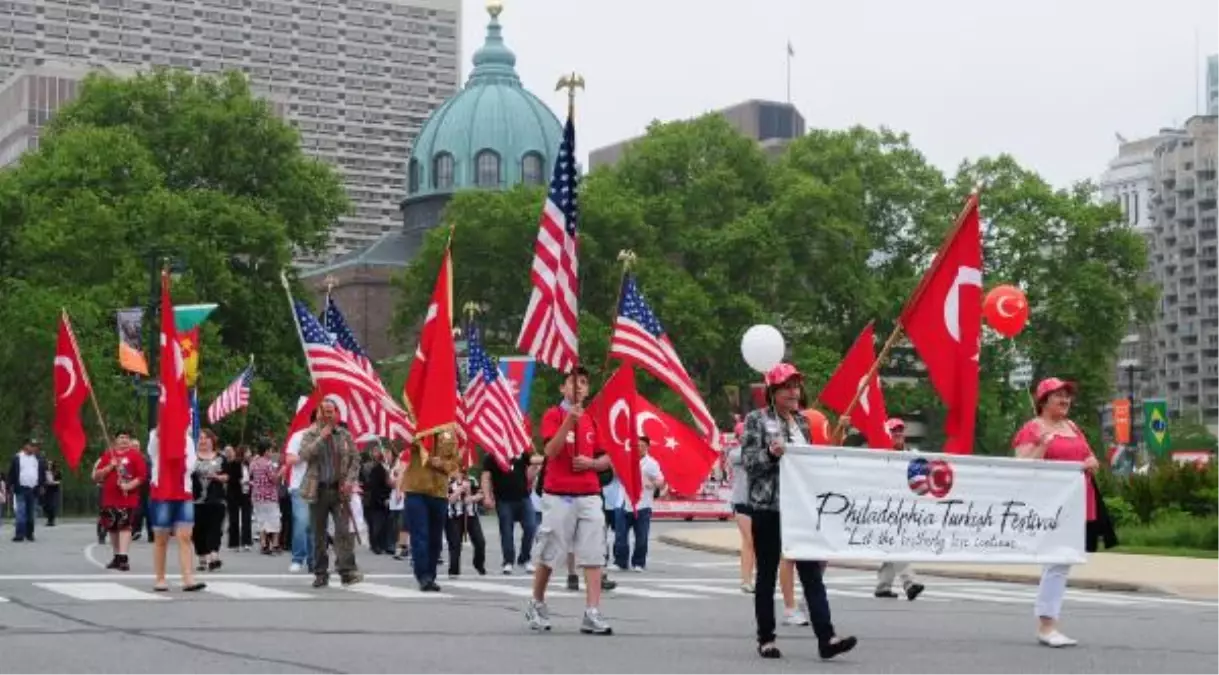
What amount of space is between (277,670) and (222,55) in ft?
515

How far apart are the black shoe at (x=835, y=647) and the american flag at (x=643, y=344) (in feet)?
16.8

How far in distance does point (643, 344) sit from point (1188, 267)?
158m

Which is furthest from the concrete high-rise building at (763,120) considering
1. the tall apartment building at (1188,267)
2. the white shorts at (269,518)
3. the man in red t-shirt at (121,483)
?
the man in red t-shirt at (121,483)

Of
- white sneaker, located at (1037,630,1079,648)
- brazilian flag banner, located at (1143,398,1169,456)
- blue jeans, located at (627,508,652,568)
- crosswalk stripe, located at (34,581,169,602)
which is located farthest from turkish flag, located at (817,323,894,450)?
brazilian flag banner, located at (1143,398,1169,456)

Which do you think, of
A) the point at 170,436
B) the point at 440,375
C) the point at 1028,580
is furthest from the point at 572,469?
the point at 1028,580

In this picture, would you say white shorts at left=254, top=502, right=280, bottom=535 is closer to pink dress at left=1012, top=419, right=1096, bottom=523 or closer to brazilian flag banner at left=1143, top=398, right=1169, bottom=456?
pink dress at left=1012, top=419, right=1096, bottom=523

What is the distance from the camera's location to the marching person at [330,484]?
19984mm

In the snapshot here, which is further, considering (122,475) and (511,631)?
(122,475)

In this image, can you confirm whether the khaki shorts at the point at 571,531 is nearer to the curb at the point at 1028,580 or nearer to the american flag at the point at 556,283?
the american flag at the point at 556,283

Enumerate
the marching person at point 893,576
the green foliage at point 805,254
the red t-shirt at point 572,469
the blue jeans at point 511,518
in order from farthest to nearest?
the green foliage at point 805,254 → the blue jeans at point 511,518 → the marching person at point 893,576 → the red t-shirt at point 572,469

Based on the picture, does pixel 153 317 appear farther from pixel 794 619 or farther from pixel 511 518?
pixel 794 619

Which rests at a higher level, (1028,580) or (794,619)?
(794,619)

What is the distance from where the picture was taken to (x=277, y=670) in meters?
11.2

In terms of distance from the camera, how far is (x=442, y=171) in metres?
99.0
